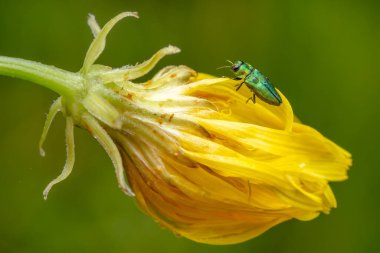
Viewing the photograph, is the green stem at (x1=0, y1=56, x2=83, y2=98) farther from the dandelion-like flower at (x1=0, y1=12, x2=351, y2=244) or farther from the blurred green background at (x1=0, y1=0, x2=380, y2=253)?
the blurred green background at (x1=0, y1=0, x2=380, y2=253)

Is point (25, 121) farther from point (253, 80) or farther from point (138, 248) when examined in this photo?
point (253, 80)

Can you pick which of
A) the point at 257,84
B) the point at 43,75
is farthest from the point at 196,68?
the point at 43,75

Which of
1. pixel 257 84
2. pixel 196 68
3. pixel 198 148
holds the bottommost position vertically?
pixel 198 148

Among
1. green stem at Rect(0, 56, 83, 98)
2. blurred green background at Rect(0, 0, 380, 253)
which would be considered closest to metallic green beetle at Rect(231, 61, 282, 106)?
green stem at Rect(0, 56, 83, 98)

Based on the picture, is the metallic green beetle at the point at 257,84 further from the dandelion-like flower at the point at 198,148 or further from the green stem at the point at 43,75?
the green stem at the point at 43,75

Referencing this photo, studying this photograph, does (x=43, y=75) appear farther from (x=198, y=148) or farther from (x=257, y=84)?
(x=257, y=84)

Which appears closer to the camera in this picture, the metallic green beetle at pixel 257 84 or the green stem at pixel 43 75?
the green stem at pixel 43 75

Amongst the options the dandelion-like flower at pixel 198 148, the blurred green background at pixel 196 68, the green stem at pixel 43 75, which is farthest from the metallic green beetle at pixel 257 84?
the blurred green background at pixel 196 68
